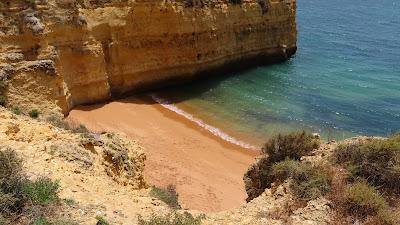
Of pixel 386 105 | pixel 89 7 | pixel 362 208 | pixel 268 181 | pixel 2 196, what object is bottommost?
pixel 386 105

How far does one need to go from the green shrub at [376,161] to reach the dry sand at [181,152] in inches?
265

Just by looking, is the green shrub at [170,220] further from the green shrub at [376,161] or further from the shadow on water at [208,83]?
the shadow on water at [208,83]

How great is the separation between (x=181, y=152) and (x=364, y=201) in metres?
12.6

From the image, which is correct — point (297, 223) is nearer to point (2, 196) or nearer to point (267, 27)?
point (2, 196)

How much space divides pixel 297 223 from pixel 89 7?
60.3 feet

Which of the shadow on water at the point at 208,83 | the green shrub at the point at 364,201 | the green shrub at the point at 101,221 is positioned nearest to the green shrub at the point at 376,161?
the green shrub at the point at 364,201

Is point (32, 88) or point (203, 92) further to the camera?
point (203, 92)

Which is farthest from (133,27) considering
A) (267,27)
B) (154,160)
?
(267,27)

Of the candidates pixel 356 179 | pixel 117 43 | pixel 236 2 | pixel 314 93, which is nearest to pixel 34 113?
pixel 117 43

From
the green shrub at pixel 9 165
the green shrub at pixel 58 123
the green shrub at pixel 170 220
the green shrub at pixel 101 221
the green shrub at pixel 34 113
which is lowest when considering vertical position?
the green shrub at pixel 34 113

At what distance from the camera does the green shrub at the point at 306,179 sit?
10.8 metres

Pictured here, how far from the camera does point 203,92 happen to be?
3012 centimetres

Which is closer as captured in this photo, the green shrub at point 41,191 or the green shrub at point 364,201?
the green shrub at point 41,191

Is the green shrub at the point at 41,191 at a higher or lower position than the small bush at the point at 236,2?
lower
